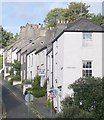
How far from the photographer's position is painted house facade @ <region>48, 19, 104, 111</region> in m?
37.4

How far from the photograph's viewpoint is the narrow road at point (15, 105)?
36859 millimetres

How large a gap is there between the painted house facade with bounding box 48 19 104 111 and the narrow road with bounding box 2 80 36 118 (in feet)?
13.3

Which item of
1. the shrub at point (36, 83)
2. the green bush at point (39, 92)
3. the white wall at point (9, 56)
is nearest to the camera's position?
the green bush at point (39, 92)

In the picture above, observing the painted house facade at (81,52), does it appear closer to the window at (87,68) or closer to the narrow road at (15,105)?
the window at (87,68)

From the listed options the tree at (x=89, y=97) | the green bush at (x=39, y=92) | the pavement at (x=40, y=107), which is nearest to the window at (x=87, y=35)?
the pavement at (x=40, y=107)

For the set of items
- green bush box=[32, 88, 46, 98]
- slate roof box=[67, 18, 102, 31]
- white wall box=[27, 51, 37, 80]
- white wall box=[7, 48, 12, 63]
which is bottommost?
green bush box=[32, 88, 46, 98]

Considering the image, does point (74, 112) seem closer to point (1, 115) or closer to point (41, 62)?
point (1, 115)

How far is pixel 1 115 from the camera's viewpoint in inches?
1405

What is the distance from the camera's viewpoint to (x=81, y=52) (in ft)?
124

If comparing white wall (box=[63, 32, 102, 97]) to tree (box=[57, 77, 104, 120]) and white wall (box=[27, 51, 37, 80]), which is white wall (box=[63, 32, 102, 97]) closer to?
tree (box=[57, 77, 104, 120])

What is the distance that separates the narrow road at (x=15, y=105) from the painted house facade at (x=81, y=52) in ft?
13.3

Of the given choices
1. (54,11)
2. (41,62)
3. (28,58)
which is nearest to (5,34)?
(54,11)

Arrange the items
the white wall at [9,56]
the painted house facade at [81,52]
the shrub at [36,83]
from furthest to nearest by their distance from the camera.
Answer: the white wall at [9,56] → the shrub at [36,83] → the painted house facade at [81,52]

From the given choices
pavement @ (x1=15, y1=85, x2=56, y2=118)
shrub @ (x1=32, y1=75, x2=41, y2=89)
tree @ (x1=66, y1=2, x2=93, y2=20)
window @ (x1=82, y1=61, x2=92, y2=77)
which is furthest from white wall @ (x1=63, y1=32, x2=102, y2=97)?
tree @ (x1=66, y1=2, x2=93, y2=20)
